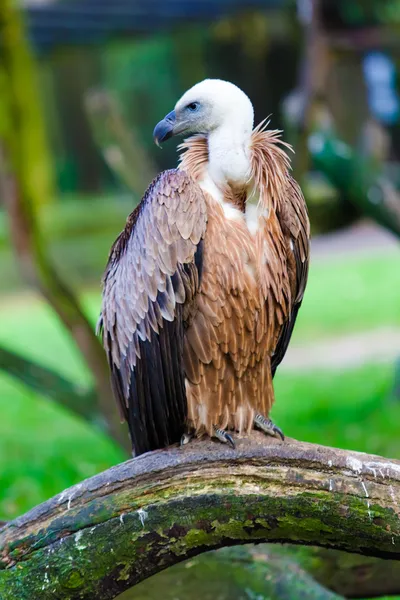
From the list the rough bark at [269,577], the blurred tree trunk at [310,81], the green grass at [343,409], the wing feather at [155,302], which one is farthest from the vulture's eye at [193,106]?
the green grass at [343,409]

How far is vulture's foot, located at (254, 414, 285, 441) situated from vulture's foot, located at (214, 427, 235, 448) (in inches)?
7.0

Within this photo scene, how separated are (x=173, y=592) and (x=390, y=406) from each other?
3976 mm

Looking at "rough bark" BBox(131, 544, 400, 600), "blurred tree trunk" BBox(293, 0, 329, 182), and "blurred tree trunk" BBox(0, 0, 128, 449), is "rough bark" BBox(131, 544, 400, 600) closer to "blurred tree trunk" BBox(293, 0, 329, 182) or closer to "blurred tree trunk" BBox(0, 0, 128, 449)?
"blurred tree trunk" BBox(0, 0, 128, 449)

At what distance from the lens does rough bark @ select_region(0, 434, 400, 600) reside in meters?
2.54

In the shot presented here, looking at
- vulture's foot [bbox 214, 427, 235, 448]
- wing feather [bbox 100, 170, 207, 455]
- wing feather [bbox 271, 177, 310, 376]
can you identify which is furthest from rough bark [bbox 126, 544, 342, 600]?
wing feather [bbox 271, 177, 310, 376]

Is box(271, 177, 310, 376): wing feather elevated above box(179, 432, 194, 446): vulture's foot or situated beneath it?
elevated above

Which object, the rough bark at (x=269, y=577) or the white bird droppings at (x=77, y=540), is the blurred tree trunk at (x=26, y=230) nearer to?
the rough bark at (x=269, y=577)

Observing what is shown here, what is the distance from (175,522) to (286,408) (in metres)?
4.80

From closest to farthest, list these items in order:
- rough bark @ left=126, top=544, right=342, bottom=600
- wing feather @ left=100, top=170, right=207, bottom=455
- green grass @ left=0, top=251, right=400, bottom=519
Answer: wing feather @ left=100, top=170, right=207, bottom=455 → rough bark @ left=126, top=544, right=342, bottom=600 → green grass @ left=0, top=251, right=400, bottom=519

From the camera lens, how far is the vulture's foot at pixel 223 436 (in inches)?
115

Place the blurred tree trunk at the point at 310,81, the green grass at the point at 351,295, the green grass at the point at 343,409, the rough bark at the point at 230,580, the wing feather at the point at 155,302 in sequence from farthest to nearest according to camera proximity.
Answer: the green grass at the point at 351,295
the green grass at the point at 343,409
the blurred tree trunk at the point at 310,81
the rough bark at the point at 230,580
the wing feather at the point at 155,302

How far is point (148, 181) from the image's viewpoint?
5535mm

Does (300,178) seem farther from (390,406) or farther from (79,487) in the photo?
(79,487)

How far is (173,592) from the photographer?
10.7 ft
